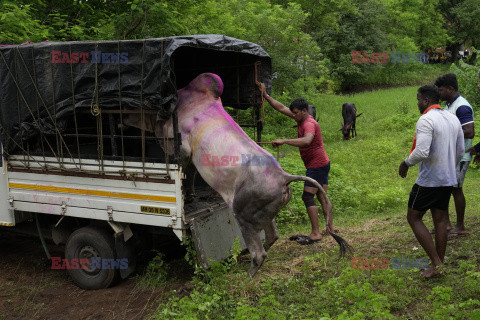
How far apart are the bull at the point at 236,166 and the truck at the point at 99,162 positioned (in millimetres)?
266

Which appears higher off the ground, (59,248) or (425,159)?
(425,159)

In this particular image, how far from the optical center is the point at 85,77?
16.3 ft

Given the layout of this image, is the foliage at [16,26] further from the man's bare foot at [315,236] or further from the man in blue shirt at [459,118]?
the man in blue shirt at [459,118]

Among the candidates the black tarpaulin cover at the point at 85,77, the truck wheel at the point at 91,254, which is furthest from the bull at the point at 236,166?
the truck wheel at the point at 91,254

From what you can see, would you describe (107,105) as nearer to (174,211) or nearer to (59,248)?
(174,211)

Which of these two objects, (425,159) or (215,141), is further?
(215,141)

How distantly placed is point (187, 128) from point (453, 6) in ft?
140

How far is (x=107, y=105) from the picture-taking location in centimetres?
493

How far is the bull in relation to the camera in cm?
469

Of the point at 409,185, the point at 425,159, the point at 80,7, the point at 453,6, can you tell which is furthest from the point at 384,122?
the point at 453,6

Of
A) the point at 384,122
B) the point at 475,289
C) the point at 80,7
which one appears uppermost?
the point at 80,7

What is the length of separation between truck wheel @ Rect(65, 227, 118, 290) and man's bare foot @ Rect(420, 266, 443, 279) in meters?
3.41

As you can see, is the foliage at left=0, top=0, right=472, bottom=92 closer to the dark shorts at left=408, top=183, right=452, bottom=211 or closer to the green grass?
the green grass

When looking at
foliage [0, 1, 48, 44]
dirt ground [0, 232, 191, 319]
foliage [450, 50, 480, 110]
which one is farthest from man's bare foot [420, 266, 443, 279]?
foliage [450, 50, 480, 110]
